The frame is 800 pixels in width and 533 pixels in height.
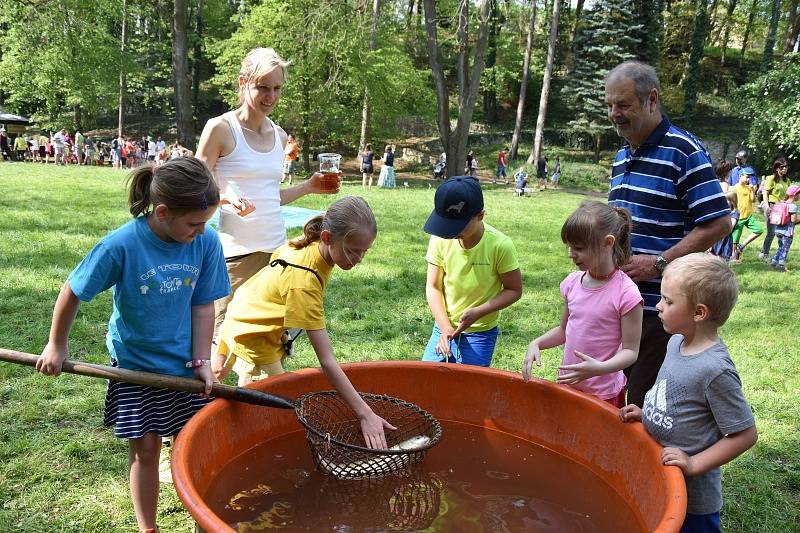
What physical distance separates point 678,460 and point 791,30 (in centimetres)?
4006

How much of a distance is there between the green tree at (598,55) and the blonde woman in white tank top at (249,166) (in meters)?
27.0

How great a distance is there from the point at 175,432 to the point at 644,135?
217 cm

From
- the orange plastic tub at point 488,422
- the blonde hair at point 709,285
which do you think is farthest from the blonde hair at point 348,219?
the blonde hair at point 709,285

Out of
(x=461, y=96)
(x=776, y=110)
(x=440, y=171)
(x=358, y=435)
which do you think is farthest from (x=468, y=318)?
(x=776, y=110)

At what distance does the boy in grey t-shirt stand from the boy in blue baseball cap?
1032 millimetres

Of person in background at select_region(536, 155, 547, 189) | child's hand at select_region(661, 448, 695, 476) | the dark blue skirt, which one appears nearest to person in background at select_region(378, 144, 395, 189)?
person in background at select_region(536, 155, 547, 189)

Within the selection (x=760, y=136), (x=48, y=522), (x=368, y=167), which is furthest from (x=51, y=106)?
(x=48, y=522)

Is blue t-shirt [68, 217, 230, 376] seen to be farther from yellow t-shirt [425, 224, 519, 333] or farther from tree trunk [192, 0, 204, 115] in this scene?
tree trunk [192, 0, 204, 115]

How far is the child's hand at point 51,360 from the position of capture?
2079mm

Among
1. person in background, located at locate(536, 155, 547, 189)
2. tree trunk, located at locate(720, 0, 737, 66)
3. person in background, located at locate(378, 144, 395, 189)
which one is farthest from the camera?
tree trunk, located at locate(720, 0, 737, 66)

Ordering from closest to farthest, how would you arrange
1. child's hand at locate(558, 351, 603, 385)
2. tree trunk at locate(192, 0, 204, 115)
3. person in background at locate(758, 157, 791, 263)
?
child's hand at locate(558, 351, 603, 385), person in background at locate(758, 157, 791, 263), tree trunk at locate(192, 0, 204, 115)

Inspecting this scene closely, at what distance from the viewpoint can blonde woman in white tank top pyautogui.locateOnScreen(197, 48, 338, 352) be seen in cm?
302

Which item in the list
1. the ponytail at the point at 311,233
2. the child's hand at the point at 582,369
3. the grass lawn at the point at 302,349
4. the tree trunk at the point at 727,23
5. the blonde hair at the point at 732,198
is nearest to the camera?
the child's hand at the point at 582,369

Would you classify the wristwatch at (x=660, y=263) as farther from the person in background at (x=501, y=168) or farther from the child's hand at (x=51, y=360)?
the person in background at (x=501, y=168)
